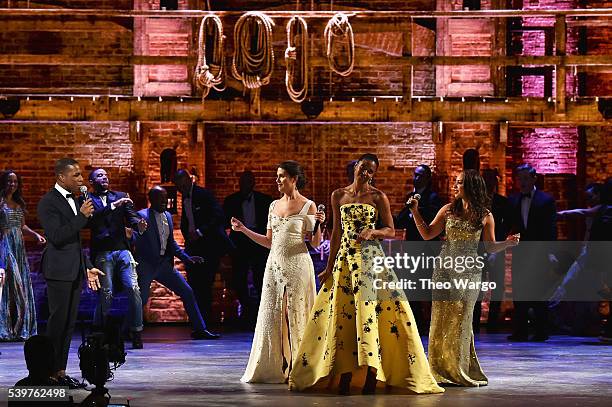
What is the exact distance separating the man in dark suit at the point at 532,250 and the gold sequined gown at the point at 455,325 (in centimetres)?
360

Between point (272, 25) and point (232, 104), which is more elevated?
point (272, 25)

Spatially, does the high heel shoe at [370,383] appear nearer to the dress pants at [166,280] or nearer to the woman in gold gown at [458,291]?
the woman in gold gown at [458,291]

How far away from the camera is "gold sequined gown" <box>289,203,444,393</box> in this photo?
8711mm

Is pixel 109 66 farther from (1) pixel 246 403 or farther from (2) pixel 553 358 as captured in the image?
(1) pixel 246 403

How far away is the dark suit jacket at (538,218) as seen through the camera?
1282 centimetres

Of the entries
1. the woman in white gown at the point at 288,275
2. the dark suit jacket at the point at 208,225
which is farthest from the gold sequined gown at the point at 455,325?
the dark suit jacket at the point at 208,225

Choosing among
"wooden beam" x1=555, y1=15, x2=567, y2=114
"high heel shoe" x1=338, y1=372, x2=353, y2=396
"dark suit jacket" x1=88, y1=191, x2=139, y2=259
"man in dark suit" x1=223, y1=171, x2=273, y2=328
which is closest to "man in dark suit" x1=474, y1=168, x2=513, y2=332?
"wooden beam" x1=555, y1=15, x2=567, y2=114

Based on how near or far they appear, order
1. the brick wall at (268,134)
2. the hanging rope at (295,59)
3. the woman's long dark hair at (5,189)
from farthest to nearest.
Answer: the brick wall at (268,134) → the hanging rope at (295,59) → the woman's long dark hair at (5,189)

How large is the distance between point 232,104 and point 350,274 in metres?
4.92

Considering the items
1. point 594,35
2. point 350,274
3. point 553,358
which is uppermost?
point 594,35

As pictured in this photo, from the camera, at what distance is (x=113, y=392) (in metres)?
8.52

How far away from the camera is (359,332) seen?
869 cm

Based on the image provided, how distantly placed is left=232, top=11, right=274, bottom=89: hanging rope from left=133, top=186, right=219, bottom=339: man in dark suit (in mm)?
1603

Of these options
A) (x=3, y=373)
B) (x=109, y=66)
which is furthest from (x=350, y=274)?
(x=109, y=66)
